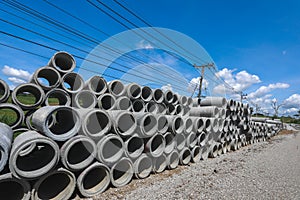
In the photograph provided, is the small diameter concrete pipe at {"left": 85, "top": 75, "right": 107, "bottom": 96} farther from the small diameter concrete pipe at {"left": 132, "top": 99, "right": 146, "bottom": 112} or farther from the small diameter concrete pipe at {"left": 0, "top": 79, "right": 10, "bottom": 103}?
the small diameter concrete pipe at {"left": 0, "top": 79, "right": 10, "bottom": 103}

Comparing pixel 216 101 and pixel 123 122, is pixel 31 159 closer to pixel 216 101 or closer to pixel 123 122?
pixel 123 122

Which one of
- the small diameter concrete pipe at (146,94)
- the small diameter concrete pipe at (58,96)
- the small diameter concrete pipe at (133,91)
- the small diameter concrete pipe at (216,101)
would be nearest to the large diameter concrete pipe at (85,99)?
the small diameter concrete pipe at (58,96)

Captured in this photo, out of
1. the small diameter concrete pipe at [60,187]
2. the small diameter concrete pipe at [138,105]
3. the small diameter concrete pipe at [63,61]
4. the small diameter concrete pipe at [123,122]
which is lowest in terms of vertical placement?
the small diameter concrete pipe at [60,187]

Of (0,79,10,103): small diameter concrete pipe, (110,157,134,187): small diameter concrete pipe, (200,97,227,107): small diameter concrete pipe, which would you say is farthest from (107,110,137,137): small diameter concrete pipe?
(200,97,227,107): small diameter concrete pipe

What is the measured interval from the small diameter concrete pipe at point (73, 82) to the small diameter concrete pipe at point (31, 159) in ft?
6.03

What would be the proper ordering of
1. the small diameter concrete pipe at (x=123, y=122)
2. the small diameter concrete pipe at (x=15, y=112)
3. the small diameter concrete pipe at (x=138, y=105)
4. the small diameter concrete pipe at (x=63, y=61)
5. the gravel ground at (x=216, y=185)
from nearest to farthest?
the gravel ground at (x=216, y=185), the small diameter concrete pipe at (x=123, y=122), the small diameter concrete pipe at (x=15, y=112), the small diameter concrete pipe at (x=63, y=61), the small diameter concrete pipe at (x=138, y=105)

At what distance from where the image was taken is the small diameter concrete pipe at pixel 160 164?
4.10m

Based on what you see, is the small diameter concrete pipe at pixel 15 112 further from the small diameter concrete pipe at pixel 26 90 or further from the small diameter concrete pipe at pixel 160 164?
the small diameter concrete pipe at pixel 160 164

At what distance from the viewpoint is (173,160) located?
462 centimetres

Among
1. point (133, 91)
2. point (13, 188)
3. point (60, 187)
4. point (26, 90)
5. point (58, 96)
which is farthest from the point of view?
point (133, 91)

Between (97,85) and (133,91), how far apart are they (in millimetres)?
1052

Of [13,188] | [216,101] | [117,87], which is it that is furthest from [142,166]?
[216,101]

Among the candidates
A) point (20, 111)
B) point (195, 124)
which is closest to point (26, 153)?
point (20, 111)

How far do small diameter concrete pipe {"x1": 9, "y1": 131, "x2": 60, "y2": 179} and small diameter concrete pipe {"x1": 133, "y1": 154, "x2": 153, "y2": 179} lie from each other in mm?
→ 1657
